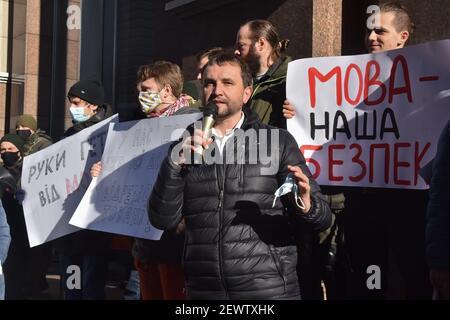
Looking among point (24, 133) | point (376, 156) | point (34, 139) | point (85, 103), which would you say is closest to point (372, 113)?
point (376, 156)

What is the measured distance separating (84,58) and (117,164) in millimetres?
7285

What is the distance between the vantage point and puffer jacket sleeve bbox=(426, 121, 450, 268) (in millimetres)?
2973

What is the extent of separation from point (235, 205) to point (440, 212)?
0.92 m

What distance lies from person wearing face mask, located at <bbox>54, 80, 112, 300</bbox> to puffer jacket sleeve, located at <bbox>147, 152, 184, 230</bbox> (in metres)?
1.91

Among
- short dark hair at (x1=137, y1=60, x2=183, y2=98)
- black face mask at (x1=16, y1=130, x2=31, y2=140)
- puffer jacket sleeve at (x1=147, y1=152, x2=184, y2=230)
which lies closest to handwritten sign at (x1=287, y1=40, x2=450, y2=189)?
short dark hair at (x1=137, y1=60, x2=183, y2=98)

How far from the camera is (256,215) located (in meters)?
3.34

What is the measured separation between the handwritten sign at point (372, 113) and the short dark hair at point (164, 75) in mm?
733

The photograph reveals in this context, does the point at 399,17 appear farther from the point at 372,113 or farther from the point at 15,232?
the point at 15,232

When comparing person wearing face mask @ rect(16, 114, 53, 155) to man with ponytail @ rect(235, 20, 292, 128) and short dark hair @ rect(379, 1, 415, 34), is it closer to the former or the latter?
man with ponytail @ rect(235, 20, 292, 128)

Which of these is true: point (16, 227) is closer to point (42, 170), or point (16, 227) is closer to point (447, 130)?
point (42, 170)

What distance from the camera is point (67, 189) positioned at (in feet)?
16.6

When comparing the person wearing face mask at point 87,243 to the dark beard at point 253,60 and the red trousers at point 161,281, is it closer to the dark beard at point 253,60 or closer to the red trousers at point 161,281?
the red trousers at point 161,281

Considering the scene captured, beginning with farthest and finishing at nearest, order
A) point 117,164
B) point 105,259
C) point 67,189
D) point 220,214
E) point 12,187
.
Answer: point 12,187, point 105,259, point 67,189, point 117,164, point 220,214
